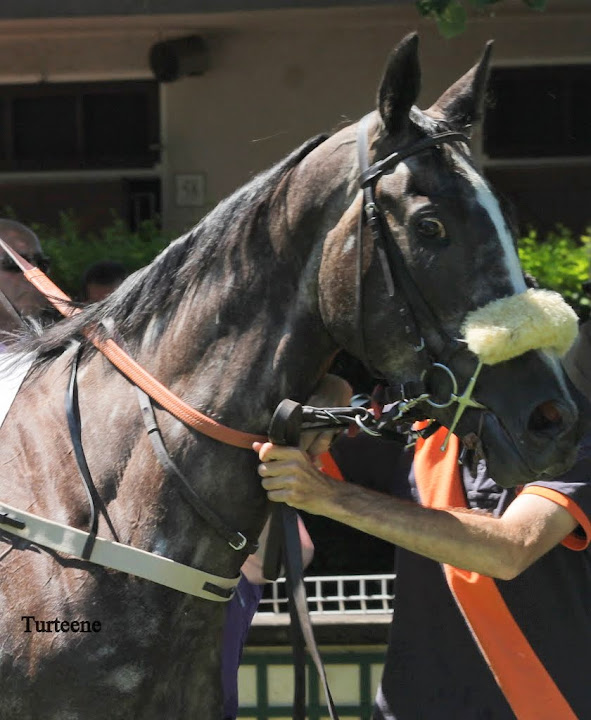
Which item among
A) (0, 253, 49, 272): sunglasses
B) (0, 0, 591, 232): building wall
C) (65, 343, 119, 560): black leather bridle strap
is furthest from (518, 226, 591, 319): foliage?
(65, 343, 119, 560): black leather bridle strap

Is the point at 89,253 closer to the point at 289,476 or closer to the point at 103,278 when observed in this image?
the point at 103,278

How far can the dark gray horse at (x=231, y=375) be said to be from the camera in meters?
2.09

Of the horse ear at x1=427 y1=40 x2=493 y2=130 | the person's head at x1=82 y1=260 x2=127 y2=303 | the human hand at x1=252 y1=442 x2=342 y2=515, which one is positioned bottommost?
the person's head at x1=82 y1=260 x2=127 y2=303

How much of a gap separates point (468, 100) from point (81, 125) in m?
4.96

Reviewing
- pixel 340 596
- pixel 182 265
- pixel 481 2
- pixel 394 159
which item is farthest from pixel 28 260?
pixel 394 159

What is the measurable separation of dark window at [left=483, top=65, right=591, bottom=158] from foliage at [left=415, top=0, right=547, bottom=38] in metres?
2.37

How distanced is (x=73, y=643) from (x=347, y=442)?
Result: 1.05 m

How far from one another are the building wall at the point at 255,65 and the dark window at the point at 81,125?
3.3 inches

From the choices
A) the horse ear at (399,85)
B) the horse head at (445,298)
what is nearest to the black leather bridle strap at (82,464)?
the horse head at (445,298)

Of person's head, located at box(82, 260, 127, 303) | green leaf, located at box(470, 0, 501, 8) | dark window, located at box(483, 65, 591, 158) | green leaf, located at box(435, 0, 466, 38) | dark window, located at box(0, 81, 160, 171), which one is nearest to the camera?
green leaf, located at box(470, 0, 501, 8)

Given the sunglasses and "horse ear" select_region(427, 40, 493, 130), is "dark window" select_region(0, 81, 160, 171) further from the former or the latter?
"horse ear" select_region(427, 40, 493, 130)

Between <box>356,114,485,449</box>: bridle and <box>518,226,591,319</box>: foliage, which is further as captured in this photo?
<box>518,226,591,319</box>: foliage

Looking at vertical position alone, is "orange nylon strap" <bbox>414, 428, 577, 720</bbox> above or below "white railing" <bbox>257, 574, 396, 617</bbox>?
above

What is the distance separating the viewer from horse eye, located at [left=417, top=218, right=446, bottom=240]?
6.87ft
